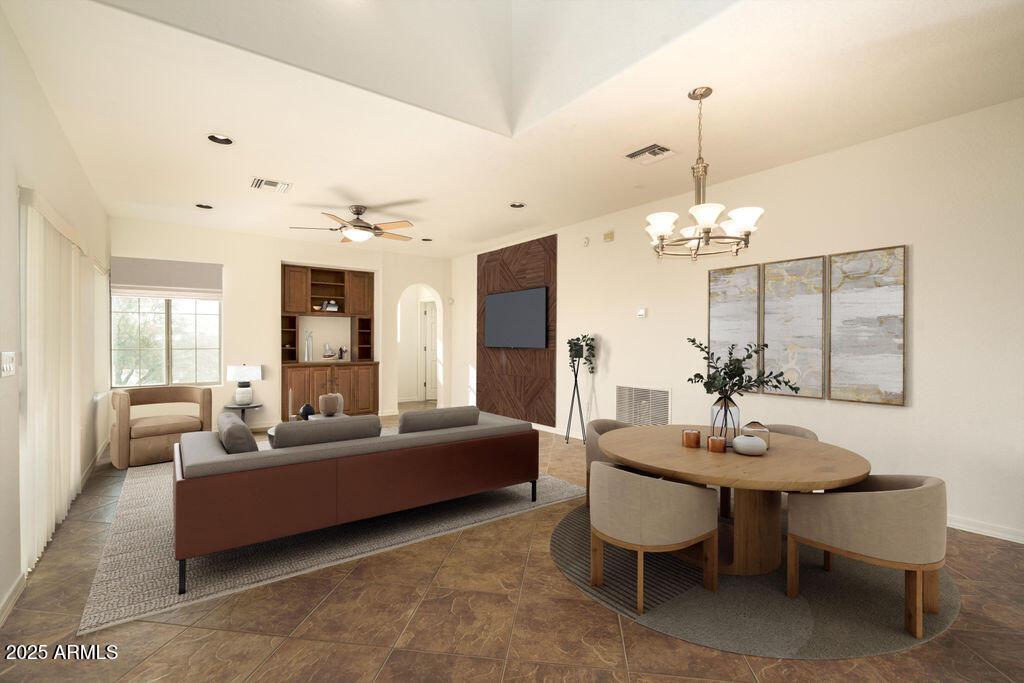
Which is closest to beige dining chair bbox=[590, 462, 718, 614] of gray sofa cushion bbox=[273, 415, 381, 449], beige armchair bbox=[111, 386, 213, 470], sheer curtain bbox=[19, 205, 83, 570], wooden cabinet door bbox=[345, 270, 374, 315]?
gray sofa cushion bbox=[273, 415, 381, 449]

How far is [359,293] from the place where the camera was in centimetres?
822

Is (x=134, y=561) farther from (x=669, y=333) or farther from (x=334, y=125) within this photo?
(x=669, y=333)

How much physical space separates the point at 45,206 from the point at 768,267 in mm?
5355

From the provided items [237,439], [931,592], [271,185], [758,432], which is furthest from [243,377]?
[931,592]

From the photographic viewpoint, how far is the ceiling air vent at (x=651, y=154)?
3.77 meters

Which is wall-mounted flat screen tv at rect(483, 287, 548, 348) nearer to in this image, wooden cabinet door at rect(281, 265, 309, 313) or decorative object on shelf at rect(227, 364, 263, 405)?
wooden cabinet door at rect(281, 265, 309, 313)

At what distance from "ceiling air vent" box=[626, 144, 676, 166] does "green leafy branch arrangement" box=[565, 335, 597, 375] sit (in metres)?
2.46

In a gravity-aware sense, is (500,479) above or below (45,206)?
below

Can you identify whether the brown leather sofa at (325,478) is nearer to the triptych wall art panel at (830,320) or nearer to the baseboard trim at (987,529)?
the triptych wall art panel at (830,320)

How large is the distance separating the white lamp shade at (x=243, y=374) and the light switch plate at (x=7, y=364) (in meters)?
4.27

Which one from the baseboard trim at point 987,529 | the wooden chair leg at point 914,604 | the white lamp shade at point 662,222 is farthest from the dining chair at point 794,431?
the white lamp shade at point 662,222

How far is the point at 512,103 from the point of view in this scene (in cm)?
356

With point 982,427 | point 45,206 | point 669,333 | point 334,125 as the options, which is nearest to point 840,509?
point 982,427

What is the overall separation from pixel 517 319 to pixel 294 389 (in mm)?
3642
